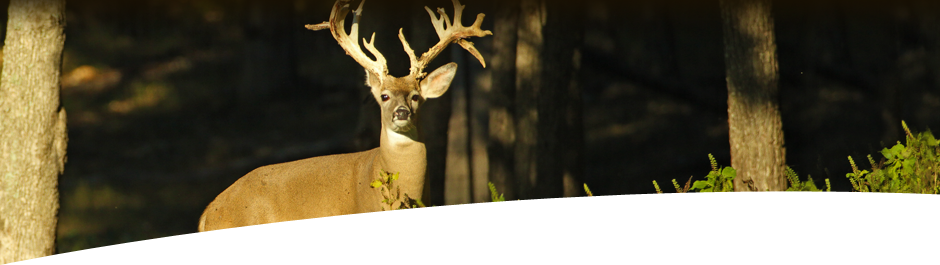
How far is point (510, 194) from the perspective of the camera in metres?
8.67

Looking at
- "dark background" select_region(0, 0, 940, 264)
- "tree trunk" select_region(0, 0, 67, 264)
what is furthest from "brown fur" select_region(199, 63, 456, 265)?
"dark background" select_region(0, 0, 940, 264)

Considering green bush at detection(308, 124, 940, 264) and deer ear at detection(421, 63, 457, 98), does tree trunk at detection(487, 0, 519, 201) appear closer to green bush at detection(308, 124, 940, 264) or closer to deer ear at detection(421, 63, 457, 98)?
deer ear at detection(421, 63, 457, 98)

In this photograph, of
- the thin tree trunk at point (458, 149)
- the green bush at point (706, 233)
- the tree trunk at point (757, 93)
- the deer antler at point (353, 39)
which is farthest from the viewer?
the thin tree trunk at point (458, 149)

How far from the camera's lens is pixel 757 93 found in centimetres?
667

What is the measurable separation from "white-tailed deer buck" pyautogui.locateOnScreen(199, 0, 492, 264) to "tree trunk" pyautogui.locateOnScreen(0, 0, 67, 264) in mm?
1151

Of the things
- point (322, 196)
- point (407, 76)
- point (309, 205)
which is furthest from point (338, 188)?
point (407, 76)

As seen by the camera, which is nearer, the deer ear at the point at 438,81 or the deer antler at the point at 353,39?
the deer antler at the point at 353,39

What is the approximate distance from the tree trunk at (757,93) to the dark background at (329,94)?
2.60 metres

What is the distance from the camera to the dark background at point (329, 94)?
11.3m

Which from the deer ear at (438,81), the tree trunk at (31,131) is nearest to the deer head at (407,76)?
the deer ear at (438,81)

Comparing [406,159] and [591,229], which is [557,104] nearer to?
[406,159]

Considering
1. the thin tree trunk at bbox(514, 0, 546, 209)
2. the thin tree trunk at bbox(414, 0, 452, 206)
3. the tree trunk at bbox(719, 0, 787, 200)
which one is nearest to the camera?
the tree trunk at bbox(719, 0, 787, 200)

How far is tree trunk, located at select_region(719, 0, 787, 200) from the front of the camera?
6660mm

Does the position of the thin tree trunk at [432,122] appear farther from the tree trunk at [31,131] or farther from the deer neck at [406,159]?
the tree trunk at [31,131]
